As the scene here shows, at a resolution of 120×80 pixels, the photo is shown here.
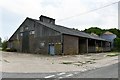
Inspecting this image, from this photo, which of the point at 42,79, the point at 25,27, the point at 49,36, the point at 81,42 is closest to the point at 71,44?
the point at 49,36

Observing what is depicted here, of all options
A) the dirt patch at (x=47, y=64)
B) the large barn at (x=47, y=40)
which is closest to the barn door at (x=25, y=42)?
the large barn at (x=47, y=40)

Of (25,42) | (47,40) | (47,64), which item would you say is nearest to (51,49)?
(47,40)

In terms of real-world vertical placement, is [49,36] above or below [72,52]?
above

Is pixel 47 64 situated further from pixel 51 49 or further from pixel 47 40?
pixel 47 40

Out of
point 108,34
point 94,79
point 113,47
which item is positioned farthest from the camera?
point 108,34

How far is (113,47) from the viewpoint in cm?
7088

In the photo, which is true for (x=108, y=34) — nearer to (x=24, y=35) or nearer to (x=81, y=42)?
(x=81, y=42)

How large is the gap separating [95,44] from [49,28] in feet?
58.9

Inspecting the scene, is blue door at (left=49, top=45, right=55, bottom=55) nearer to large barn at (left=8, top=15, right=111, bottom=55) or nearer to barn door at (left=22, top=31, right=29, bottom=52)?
large barn at (left=8, top=15, right=111, bottom=55)

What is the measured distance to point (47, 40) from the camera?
42.9 m

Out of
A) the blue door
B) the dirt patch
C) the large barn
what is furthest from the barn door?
the dirt patch

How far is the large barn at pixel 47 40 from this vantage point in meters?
40.7

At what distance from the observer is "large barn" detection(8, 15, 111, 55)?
40.7m

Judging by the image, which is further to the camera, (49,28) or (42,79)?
(49,28)
